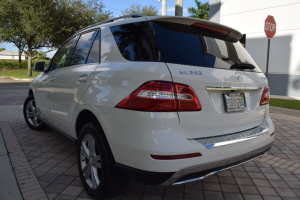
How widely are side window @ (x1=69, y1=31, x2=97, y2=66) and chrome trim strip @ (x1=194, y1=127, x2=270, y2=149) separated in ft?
5.76

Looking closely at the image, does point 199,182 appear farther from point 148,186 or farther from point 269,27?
point 269,27

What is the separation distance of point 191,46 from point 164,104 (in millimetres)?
658

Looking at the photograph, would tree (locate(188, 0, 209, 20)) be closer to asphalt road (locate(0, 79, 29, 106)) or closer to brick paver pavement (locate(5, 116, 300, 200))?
asphalt road (locate(0, 79, 29, 106))

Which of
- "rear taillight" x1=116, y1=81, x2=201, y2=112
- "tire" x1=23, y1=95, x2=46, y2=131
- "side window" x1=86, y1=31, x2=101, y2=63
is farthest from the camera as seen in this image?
"tire" x1=23, y1=95, x2=46, y2=131

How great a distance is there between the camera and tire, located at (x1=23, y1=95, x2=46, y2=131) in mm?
4995

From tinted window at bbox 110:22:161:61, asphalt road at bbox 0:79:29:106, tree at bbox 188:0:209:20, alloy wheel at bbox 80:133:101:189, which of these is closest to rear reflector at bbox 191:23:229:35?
tinted window at bbox 110:22:161:61

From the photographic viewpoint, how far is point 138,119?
80.7 inches

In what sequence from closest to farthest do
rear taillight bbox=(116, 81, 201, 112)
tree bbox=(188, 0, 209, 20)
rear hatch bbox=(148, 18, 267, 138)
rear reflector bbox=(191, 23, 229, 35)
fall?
rear taillight bbox=(116, 81, 201, 112) < rear hatch bbox=(148, 18, 267, 138) < rear reflector bbox=(191, 23, 229, 35) < tree bbox=(188, 0, 209, 20)

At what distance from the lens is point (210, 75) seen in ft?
7.41

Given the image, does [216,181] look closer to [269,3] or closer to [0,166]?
[0,166]

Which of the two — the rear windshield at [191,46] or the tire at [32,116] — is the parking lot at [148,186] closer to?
the tire at [32,116]

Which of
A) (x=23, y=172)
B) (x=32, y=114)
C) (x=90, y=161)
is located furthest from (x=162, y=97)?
(x=32, y=114)

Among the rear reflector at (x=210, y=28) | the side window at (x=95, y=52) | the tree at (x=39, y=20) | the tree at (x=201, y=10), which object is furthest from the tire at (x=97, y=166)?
the tree at (x=201, y=10)

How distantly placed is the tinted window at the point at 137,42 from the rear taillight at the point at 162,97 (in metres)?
0.25
